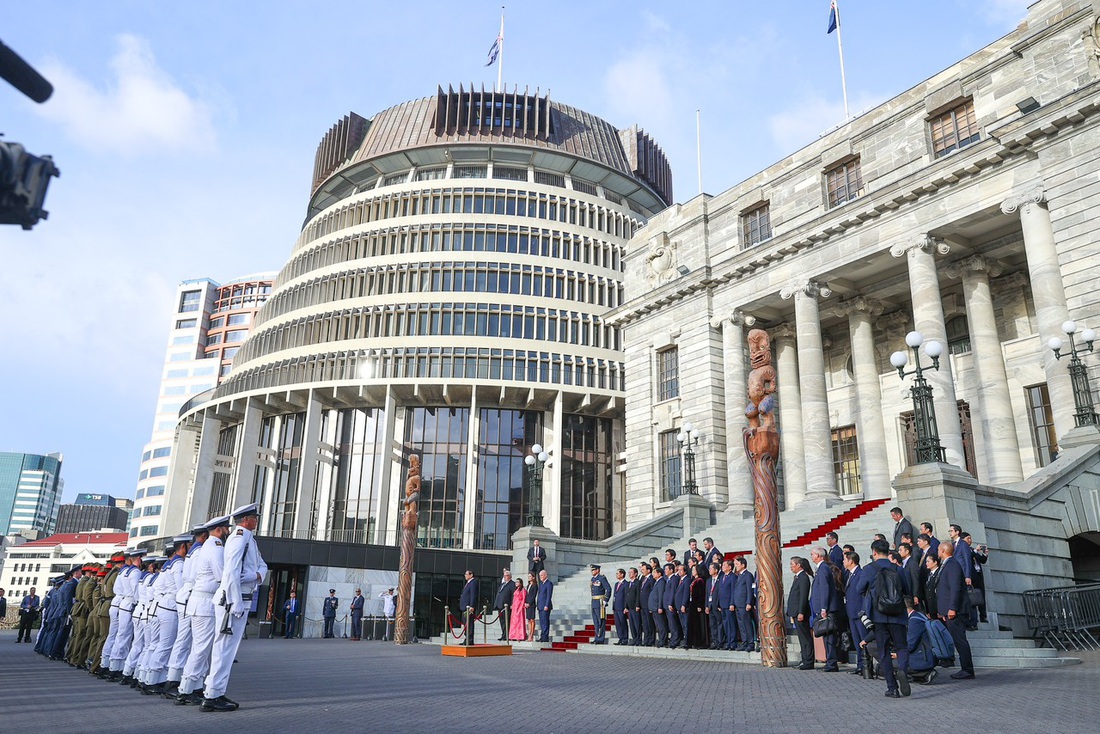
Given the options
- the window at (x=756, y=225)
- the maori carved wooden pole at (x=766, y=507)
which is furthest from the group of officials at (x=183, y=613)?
the window at (x=756, y=225)

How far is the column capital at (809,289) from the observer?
29.9 m

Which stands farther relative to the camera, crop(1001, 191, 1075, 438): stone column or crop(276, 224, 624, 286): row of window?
crop(276, 224, 624, 286): row of window

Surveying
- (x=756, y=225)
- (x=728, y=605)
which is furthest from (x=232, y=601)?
(x=756, y=225)

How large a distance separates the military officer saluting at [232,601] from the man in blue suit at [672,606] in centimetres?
995

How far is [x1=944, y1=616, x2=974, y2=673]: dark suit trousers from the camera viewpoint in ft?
38.9

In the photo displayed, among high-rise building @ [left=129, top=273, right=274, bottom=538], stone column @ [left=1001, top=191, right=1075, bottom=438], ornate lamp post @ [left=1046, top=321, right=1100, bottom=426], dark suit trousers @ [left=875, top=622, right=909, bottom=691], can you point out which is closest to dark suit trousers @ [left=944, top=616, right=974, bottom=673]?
dark suit trousers @ [left=875, top=622, right=909, bottom=691]

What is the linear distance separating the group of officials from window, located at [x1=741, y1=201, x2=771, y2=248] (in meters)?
26.6

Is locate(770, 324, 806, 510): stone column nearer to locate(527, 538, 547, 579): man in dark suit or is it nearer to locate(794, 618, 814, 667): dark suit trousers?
locate(527, 538, 547, 579): man in dark suit

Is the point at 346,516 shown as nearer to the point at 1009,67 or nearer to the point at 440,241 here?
the point at 440,241

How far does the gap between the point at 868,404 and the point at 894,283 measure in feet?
15.7

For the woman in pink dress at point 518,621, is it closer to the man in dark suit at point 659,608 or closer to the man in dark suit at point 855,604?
the man in dark suit at point 659,608

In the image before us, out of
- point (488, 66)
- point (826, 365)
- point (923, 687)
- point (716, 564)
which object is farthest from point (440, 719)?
point (488, 66)

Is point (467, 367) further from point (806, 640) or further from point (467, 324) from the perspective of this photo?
point (806, 640)

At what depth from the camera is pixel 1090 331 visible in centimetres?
1981
